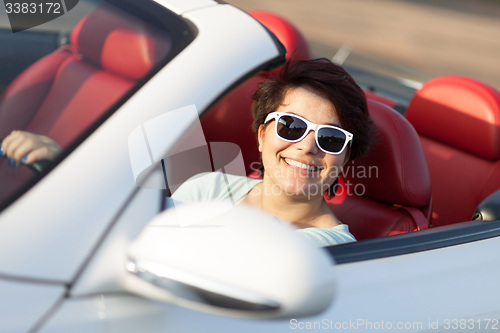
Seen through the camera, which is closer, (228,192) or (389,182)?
(228,192)

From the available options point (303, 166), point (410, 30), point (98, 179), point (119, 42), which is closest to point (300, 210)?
point (303, 166)

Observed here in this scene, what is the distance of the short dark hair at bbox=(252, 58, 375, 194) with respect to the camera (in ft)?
6.34

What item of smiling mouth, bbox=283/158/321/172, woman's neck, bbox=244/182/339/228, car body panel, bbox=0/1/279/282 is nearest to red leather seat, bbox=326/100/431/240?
woman's neck, bbox=244/182/339/228

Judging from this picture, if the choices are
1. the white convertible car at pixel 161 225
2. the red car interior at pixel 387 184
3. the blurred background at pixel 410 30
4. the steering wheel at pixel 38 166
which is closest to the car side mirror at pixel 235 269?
the white convertible car at pixel 161 225

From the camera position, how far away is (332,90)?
193 cm

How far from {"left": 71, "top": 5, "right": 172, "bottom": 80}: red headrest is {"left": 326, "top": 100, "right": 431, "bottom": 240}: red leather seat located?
0.96 meters

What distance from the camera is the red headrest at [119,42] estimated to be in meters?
1.46

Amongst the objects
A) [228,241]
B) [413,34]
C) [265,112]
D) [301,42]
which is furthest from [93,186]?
[413,34]

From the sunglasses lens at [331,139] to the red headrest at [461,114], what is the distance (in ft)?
3.47

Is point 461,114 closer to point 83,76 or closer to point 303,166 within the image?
point 303,166

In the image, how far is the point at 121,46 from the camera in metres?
1.52

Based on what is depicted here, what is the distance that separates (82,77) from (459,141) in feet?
5.92

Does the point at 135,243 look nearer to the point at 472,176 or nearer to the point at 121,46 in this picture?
the point at 121,46

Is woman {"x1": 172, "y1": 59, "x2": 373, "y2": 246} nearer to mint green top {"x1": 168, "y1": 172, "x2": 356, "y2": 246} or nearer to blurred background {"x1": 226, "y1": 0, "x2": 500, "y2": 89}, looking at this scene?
mint green top {"x1": 168, "y1": 172, "x2": 356, "y2": 246}
